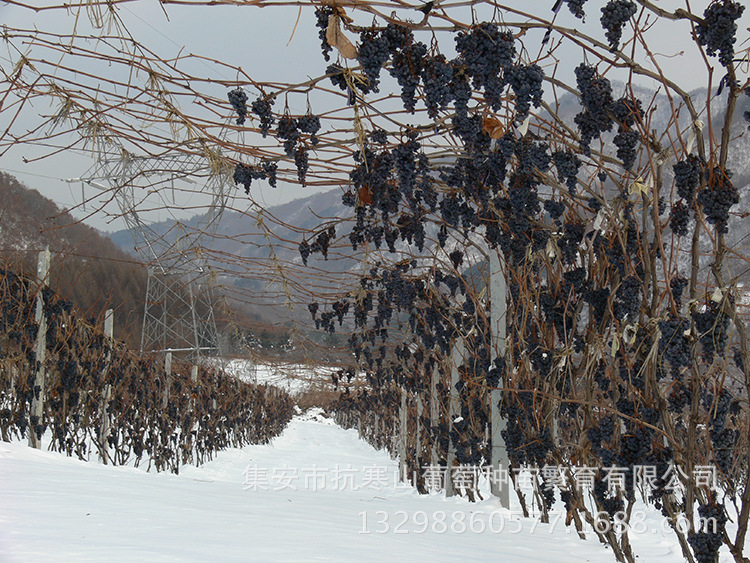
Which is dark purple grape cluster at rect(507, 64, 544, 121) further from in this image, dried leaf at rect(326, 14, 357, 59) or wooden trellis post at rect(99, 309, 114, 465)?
wooden trellis post at rect(99, 309, 114, 465)

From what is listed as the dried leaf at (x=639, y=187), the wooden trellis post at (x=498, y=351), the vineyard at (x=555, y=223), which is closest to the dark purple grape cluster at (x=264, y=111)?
the vineyard at (x=555, y=223)

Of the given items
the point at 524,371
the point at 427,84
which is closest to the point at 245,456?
the point at 524,371

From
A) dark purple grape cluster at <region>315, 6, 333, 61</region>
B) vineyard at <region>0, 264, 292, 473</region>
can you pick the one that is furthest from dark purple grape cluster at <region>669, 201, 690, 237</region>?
vineyard at <region>0, 264, 292, 473</region>

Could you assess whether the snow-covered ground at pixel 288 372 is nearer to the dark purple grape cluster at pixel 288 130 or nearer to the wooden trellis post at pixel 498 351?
Answer: the wooden trellis post at pixel 498 351

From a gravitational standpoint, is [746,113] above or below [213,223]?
below

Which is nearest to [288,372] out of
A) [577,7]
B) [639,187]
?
[639,187]

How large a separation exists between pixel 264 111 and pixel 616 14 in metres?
1.33

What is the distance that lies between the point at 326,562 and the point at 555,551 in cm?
158

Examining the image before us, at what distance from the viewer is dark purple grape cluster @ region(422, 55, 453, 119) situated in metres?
1.91

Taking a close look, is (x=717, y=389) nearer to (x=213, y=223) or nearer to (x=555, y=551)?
(x=555, y=551)

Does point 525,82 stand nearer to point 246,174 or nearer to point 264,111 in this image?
point 264,111

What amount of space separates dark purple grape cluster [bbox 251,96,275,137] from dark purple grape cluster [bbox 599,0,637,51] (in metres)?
1.27

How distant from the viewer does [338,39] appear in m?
1.97

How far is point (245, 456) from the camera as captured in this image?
1296cm
